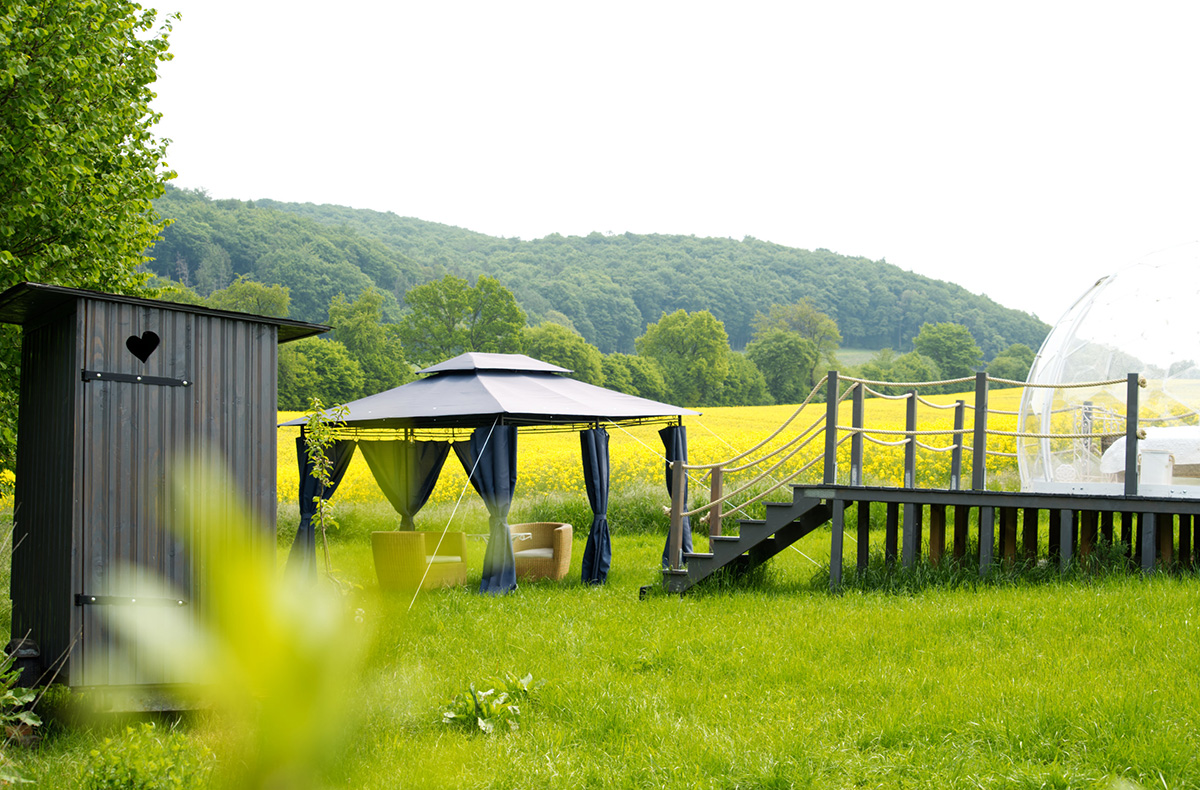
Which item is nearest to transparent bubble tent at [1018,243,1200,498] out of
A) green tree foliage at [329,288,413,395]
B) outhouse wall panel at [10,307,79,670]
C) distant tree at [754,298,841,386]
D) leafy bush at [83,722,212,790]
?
leafy bush at [83,722,212,790]

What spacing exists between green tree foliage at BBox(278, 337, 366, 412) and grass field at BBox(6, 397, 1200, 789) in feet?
141

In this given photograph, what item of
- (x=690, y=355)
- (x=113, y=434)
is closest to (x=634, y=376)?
(x=690, y=355)

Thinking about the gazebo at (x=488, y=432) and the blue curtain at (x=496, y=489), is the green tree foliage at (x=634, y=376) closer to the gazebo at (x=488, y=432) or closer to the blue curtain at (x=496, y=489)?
the gazebo at (x=488, y=432)

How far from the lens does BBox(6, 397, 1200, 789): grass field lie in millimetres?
4590

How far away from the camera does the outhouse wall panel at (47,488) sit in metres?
5.53

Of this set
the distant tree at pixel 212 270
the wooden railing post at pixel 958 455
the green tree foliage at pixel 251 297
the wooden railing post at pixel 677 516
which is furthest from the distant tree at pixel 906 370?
the wooden railing post at pixel 677 516

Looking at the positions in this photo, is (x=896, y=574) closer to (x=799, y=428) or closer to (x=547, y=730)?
(x=547, y=730)

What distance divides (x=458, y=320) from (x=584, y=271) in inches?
907

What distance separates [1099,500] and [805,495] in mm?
2689

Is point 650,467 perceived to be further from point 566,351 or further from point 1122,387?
point 566,351

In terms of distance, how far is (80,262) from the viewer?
10344 millimetres

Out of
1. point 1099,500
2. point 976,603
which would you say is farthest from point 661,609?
point 1099,500

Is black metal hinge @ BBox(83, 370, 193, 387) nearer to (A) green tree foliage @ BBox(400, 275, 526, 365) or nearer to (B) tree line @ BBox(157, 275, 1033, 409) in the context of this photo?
(B) tree line @ BBox(157, 275, 1033, 409)

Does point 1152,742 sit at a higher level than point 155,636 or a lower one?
lower
